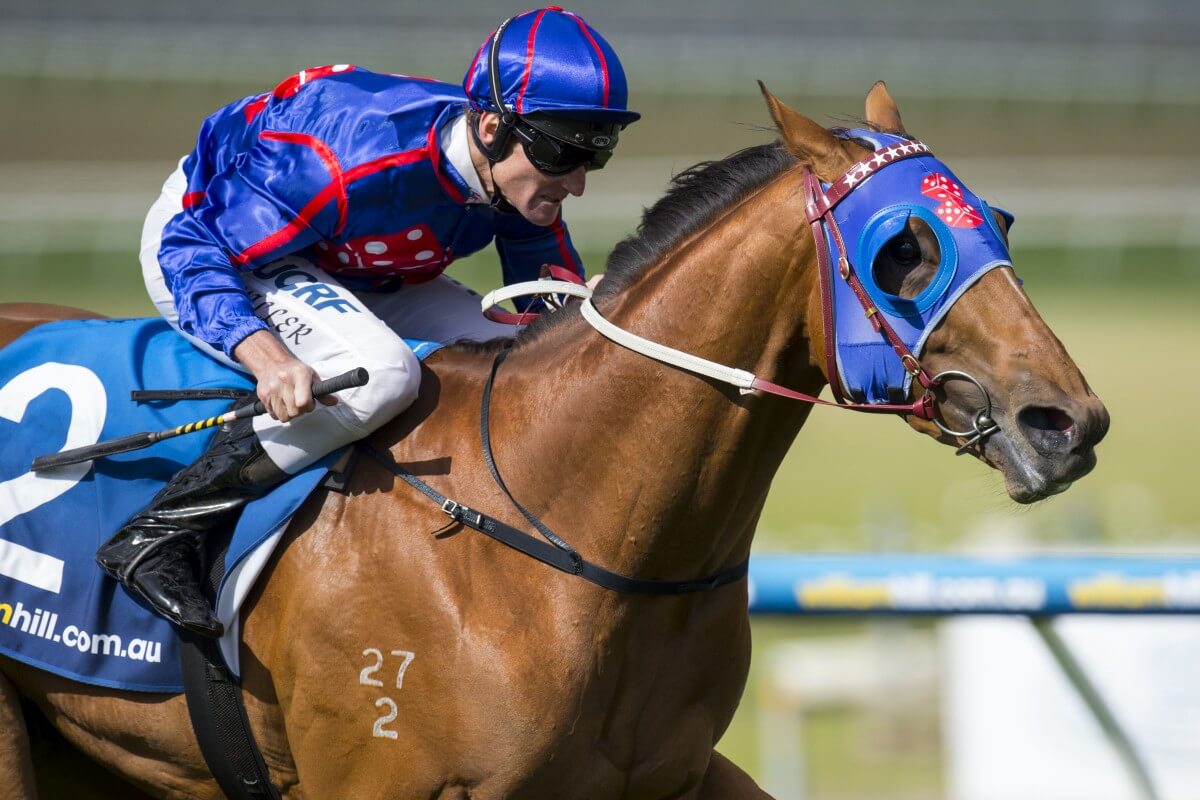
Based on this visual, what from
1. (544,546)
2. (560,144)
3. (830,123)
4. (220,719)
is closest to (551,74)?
(560,144)

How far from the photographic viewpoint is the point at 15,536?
3078 mm

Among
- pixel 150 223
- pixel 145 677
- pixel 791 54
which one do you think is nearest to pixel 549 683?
pixel 145 677

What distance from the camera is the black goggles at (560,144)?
2.82 metres

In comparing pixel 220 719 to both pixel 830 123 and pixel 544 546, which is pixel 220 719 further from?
pixel 830 123

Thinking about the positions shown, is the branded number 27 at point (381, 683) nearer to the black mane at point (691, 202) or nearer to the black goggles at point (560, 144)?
the black mane at point (691, 202)

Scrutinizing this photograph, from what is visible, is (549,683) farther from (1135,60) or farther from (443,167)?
(1135,60)

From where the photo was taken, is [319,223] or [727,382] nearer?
[727,382]

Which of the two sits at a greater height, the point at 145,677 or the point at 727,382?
the point at 727,382

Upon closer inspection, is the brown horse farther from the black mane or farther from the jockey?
the jockey

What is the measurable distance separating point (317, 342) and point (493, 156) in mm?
507

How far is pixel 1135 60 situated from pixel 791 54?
558 cm

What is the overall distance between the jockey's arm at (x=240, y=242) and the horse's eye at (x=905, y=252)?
3.64ft

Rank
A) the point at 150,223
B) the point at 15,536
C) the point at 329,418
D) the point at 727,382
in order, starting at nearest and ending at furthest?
the point at 727,382, the point at 329,418, the point at 15,536, the point at 150,223

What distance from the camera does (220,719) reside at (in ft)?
9.45
